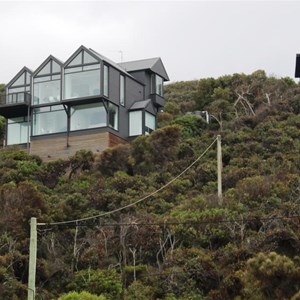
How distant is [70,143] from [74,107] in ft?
6.20

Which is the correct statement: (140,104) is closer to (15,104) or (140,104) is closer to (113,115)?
(113,115)

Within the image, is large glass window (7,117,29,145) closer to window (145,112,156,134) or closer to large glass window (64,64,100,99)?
large glass window (64,64,100,99)

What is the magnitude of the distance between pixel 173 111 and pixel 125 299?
27543mm

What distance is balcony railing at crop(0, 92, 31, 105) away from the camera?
40.8 m

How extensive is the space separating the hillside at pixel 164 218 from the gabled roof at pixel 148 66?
667 cm

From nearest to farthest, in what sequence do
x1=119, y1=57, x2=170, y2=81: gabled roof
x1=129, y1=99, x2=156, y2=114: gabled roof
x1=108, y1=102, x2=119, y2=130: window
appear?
x1=108, y1=102, x2=119, y2=130: window, x1=129, y1=99, x2=156, y2=114: gabled roof, x1=119, y1=57, x2=170, y2=81: gabled roof

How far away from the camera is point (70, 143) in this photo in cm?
3912

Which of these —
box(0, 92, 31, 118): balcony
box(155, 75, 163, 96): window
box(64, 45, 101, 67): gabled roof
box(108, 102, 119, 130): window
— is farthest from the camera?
box(155, 75, 163, 96): window

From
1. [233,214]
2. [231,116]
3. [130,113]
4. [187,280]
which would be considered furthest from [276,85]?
[187,280]

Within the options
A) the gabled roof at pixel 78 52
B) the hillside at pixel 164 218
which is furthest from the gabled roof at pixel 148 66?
the hillside at pixel 164 218

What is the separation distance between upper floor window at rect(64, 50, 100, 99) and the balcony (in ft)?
7.99

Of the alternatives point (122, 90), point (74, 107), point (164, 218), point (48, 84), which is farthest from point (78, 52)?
point (164, 218)

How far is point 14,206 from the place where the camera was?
2677cm

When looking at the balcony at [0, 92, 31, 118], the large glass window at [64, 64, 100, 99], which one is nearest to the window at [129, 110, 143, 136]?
the large glass window at [64, 64, 100, 99]
